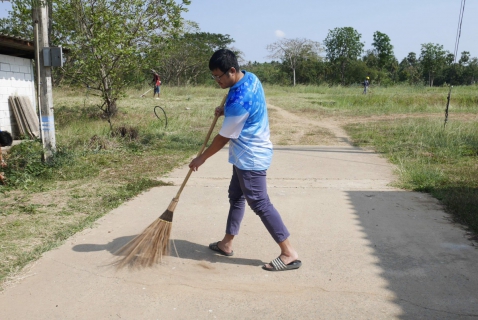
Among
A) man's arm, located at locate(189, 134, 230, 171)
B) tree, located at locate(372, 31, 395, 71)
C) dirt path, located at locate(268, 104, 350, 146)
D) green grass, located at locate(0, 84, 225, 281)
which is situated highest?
tree, located at locate(372, 31, 395, 71)

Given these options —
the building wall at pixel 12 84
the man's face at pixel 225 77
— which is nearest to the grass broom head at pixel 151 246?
the man's face at pixel 225 77

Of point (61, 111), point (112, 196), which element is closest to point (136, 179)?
point (112, 196)

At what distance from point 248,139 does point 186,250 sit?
4.29 ft

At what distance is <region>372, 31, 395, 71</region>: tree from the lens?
5322cm

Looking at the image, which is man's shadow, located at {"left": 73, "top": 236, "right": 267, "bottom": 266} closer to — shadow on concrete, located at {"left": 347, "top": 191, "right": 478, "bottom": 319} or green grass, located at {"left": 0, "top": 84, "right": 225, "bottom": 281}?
green grass, located at {"left": 0, "top": 84, "right": 225, "bottom": 281}

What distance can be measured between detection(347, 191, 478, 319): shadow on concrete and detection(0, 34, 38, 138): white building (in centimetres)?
894

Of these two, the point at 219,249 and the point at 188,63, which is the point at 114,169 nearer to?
the point at 219,249

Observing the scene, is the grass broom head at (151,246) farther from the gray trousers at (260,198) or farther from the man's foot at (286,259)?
the man's foot at (286,259)

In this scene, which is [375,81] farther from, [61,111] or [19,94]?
[19,94]

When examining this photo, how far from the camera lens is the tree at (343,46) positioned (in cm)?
5172

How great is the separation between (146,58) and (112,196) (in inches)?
299

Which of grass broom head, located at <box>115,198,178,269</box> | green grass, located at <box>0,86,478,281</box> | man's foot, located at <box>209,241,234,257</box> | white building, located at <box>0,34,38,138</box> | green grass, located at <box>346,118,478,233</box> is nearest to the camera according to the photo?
grass broom head, located at <box>115,198,178,269</box>

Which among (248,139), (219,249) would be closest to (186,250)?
(219,249)

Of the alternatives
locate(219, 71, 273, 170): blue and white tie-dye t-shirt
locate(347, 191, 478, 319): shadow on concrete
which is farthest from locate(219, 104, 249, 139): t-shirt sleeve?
locate(347, 191, 478, 319): shadow on concrete
